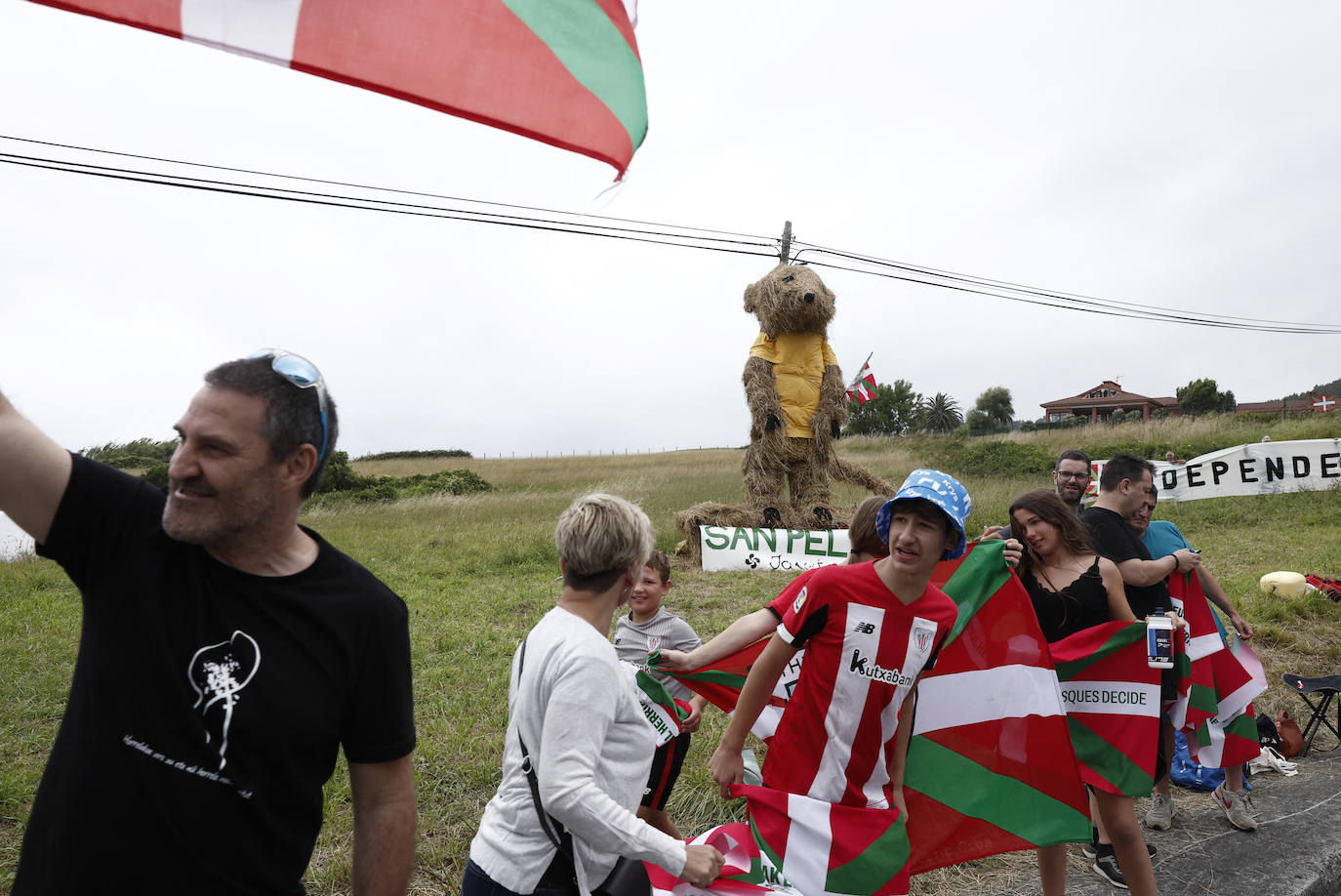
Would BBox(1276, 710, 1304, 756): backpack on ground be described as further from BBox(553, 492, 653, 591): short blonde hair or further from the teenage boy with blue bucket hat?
BBox(553, 492, 653, 591): short blonde hair

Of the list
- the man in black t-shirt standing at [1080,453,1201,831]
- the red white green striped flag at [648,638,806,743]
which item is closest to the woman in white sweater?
the red white green striped flag at [648,638,806,743]

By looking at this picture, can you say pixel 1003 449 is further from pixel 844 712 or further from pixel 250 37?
pixel 250 37

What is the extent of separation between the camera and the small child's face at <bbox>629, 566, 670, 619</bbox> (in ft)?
11.8

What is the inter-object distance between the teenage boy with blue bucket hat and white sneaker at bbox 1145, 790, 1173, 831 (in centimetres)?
248

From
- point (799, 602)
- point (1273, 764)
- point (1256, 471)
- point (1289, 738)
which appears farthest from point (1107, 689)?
point (1256, 471)

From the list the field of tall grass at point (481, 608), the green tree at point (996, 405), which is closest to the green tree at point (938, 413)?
the green tree at point (996, 405)

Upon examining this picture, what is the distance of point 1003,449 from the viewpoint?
22.6 m

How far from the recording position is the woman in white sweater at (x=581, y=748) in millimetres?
1812

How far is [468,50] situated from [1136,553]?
3.85 m

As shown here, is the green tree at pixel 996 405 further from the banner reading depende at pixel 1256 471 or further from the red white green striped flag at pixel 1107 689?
the red white green striped flag at pixel 1107 689

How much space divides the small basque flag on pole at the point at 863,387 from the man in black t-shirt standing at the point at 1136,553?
7356 mm

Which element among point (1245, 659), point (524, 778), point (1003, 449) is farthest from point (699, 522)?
point (1003, 449)

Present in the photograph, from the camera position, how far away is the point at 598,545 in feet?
6.68

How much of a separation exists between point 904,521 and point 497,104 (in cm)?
183
